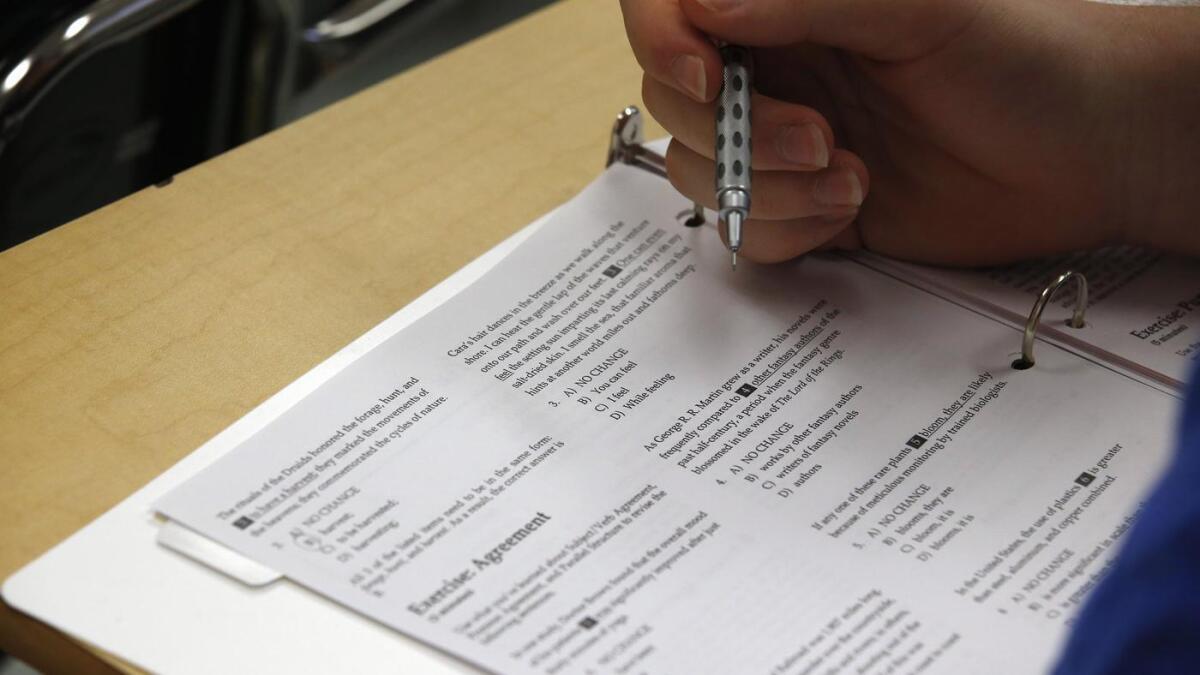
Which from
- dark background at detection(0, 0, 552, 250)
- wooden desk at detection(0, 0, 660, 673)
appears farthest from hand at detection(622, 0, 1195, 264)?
dark background at detection(0, 0, 552, 250)

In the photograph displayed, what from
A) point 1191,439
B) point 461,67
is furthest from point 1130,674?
point 461,67

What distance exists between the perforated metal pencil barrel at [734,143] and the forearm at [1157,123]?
20cm

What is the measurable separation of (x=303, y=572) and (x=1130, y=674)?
293 mm

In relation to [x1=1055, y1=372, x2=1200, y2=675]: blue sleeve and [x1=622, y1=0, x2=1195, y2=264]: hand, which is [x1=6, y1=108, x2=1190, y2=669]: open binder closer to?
[x1=622, y1=0, x2=1195, y2=264]: hand

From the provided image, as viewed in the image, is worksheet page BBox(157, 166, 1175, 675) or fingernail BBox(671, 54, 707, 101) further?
fingernail BBox(671, 54, 707, 101)

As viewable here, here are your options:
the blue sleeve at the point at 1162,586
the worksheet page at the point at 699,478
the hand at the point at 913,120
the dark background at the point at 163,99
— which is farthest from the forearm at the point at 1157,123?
the dark background at the point at 163,99

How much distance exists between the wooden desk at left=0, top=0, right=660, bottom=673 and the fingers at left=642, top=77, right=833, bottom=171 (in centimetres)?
9

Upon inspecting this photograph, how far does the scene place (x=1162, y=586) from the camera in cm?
32

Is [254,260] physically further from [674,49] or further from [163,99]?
[163,99]

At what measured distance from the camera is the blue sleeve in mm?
320

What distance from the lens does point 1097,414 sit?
1.90 feet

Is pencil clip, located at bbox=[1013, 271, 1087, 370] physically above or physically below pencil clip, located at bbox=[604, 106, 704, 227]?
below

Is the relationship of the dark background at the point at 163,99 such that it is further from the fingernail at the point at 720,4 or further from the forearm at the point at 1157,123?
the forearm at the point at 1157,123

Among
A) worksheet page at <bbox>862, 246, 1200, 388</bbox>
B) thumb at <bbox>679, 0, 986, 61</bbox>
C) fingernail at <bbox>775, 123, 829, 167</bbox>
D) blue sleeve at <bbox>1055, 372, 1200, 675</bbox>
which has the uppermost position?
thumb at <bbox>679, 0, 986, 61</bbox>
